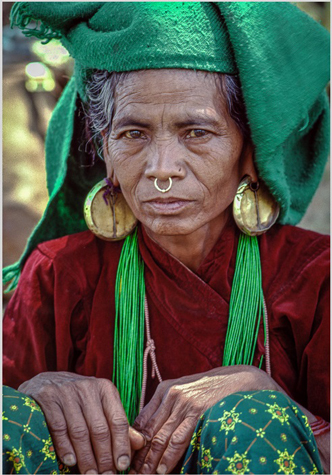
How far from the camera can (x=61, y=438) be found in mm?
1751

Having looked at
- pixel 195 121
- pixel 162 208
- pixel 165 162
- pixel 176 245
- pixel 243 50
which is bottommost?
pixel 176 245

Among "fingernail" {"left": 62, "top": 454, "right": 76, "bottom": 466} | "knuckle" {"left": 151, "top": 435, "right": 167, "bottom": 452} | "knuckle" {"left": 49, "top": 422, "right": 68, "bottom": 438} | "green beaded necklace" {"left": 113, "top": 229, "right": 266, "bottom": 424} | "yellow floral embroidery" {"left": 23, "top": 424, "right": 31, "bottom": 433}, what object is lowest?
"fingernail" {"left": 62, "top": 454, "right": 76, "bottom": 466}

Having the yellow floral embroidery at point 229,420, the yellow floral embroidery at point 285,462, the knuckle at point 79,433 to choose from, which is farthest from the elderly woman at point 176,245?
Answer: the yellow floral embroidery at point 285,462

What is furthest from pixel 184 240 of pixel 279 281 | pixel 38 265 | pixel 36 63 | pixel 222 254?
pixel 36 63

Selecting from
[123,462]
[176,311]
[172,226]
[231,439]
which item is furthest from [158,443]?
[172,226]

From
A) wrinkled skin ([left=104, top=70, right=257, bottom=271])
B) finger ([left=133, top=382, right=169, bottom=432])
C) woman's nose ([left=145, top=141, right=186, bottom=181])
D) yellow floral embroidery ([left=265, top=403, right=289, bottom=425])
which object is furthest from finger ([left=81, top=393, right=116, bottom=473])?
woman's nose ([left=145, top=141, right=186, bottom=181])

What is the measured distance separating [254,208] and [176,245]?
280 mm

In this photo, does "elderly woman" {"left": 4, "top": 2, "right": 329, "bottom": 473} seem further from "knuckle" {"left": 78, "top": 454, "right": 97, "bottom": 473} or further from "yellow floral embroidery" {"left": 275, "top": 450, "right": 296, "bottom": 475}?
"yellow floral embroidery" {"left": 275, "top": 450, "right": 296, "bottom": 475}

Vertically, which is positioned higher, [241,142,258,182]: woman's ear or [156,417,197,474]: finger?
[241,142,258,182]: woman's ear

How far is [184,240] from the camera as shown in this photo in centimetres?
212

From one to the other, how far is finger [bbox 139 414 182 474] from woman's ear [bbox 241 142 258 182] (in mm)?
783

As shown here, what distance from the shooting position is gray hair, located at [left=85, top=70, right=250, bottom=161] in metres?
1.96

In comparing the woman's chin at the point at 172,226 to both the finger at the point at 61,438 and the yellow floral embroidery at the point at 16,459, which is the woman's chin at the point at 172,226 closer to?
the finger at the point at 61,438

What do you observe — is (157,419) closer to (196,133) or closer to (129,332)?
(129,332)
